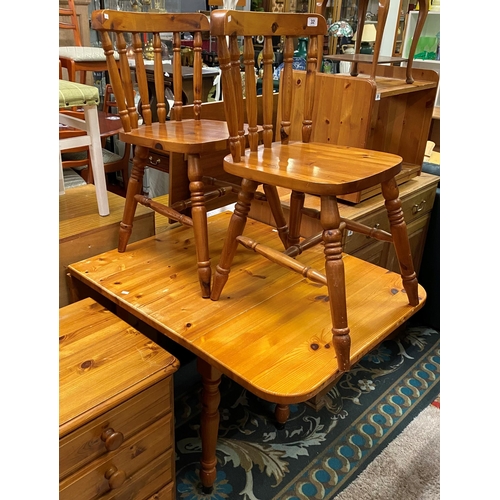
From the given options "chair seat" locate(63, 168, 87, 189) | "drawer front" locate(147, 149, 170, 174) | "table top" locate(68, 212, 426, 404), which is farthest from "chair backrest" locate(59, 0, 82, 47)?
"table top" locate(68, 212, 426, 404)

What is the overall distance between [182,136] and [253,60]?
0.30m

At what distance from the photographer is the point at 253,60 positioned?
111 centimetres

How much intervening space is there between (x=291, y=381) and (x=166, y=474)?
43 cm

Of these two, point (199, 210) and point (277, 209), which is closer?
point (199, 210)

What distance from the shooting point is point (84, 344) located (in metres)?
1.12

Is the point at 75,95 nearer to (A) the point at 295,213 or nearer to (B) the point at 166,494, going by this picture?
(A) the point at 295,213

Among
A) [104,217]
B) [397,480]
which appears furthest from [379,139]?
[397,480]

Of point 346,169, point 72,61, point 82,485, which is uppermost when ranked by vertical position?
point 72,61

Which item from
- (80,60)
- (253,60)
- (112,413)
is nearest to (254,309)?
(112,413)

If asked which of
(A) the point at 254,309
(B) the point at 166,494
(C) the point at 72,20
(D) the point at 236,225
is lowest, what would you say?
(B) the point at 166,494

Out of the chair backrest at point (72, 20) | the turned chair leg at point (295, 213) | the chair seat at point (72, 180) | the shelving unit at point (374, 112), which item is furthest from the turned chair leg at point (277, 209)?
the chair backrest at point (72, 20)

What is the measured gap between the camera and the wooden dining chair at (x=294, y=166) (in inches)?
38.9

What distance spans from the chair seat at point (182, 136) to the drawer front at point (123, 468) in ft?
2.16
